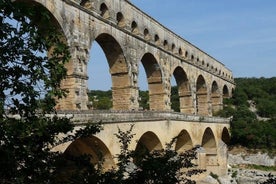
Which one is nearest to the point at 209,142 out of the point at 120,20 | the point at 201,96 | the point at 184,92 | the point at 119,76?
the point at 184,92

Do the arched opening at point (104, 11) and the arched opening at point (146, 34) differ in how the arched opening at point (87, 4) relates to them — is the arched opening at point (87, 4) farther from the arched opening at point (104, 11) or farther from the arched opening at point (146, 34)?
the arched opening at point (146, 34)

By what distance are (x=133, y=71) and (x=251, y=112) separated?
970 inches

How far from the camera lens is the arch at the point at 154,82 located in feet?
95.3

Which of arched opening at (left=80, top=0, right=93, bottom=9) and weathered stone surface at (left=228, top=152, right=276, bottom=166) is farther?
weathered stone surface at (left=228, top=152, right=276, bottom=166)

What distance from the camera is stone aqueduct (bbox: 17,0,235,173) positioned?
58.3 ft

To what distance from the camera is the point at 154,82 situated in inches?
1159

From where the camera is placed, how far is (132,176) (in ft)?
25.4

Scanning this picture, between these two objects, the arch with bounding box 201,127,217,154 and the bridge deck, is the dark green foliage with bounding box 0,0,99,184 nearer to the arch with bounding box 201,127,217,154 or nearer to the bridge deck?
the bridge deck

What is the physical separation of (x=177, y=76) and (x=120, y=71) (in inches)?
509

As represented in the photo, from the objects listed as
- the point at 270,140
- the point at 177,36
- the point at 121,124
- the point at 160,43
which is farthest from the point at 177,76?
the point at 121,124

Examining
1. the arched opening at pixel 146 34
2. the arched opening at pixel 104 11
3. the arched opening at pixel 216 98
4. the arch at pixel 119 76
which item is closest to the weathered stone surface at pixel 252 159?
the arched opening at pixel 216 98

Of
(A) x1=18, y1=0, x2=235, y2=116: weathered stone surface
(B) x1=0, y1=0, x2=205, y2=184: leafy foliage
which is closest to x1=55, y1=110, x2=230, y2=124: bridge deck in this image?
(A) x1=18, y1=0, x2=235, y2=116: weathered stone surface

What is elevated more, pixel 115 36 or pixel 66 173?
pixel 115 36

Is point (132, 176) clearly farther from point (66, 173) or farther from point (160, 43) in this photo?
point (160, 43)
